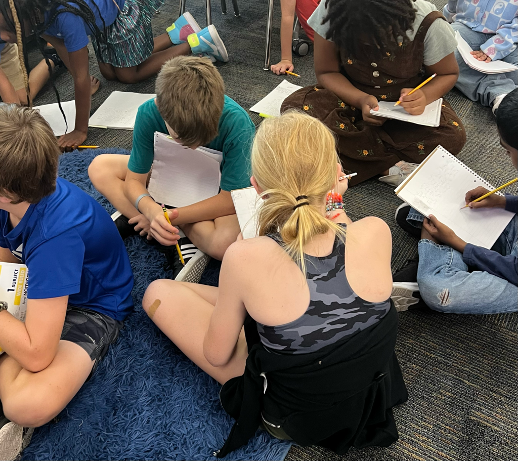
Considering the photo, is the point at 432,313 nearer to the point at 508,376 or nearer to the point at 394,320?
the point at 508,376

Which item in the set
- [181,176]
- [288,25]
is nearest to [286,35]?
[288,25]

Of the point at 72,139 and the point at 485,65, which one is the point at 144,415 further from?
the point at 485,65

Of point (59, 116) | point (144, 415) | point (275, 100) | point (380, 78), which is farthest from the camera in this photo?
point (275, 100)

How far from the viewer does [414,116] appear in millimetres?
1524

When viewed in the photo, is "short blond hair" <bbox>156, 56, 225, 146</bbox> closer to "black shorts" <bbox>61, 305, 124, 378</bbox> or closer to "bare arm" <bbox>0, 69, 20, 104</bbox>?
"black shorts" <bbox>61, 305, 124, 378</bbox>

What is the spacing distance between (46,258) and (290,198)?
51 centimetres

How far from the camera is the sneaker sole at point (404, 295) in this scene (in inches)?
48.5

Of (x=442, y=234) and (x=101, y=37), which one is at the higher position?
(x=101, y=37)

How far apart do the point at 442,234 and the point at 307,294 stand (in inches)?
26.4

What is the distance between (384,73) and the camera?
1596 mm

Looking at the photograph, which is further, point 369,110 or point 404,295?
point 369,110

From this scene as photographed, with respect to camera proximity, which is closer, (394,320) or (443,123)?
(394,320)

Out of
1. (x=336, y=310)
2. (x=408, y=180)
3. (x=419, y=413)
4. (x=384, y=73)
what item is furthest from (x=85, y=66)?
(x=419, y=413)

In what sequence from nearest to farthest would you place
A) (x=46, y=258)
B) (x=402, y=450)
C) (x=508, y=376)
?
(x=46, y=258), (x=402, y=450), (x=508, y=376)
